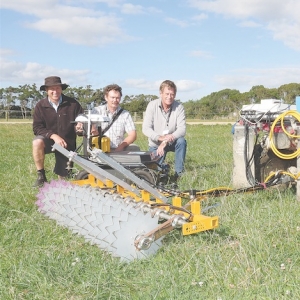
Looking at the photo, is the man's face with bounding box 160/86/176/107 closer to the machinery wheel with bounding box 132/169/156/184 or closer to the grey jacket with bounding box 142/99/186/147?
the grey jacket with bounding box 142/99/186/147

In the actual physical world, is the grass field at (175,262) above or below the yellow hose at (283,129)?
below

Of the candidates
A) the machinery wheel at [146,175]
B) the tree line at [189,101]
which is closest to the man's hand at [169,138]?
the machinery wheel at [146,175]

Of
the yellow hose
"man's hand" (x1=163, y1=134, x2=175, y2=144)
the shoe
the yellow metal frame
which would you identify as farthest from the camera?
"man's hand" (x1=163, y1=134, x2=175, y2=144)

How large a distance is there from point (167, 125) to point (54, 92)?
1.68m

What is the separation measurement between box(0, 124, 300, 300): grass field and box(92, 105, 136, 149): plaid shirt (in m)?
2.07

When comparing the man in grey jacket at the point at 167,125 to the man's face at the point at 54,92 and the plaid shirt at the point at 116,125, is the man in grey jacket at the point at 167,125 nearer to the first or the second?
the plaid shirt at the point at 116,125

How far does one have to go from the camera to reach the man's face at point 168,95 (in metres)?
6.49

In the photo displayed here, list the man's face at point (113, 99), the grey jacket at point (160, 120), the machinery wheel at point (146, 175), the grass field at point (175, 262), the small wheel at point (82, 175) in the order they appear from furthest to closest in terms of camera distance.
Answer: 1. the grey jacket at point (160, 120)
2. the man's face at point (113, 99)
3. the small wheel at point (82, 175)
4. the machinery wheel at point (146, 175)
5. the grass field at point (175, 262)

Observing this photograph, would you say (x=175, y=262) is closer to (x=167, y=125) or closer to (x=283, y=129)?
(x=283, y=129)

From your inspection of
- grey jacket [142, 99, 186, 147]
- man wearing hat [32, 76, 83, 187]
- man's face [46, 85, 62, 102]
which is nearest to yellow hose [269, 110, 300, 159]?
grey jacket [142, 99, 186, 147]

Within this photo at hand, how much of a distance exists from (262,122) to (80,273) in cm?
285

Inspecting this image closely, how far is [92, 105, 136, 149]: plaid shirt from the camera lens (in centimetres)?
638


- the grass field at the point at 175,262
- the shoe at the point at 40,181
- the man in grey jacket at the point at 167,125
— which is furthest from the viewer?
the man in grey jacket at the point at 167,125

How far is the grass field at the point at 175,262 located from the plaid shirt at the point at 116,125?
207 cm
